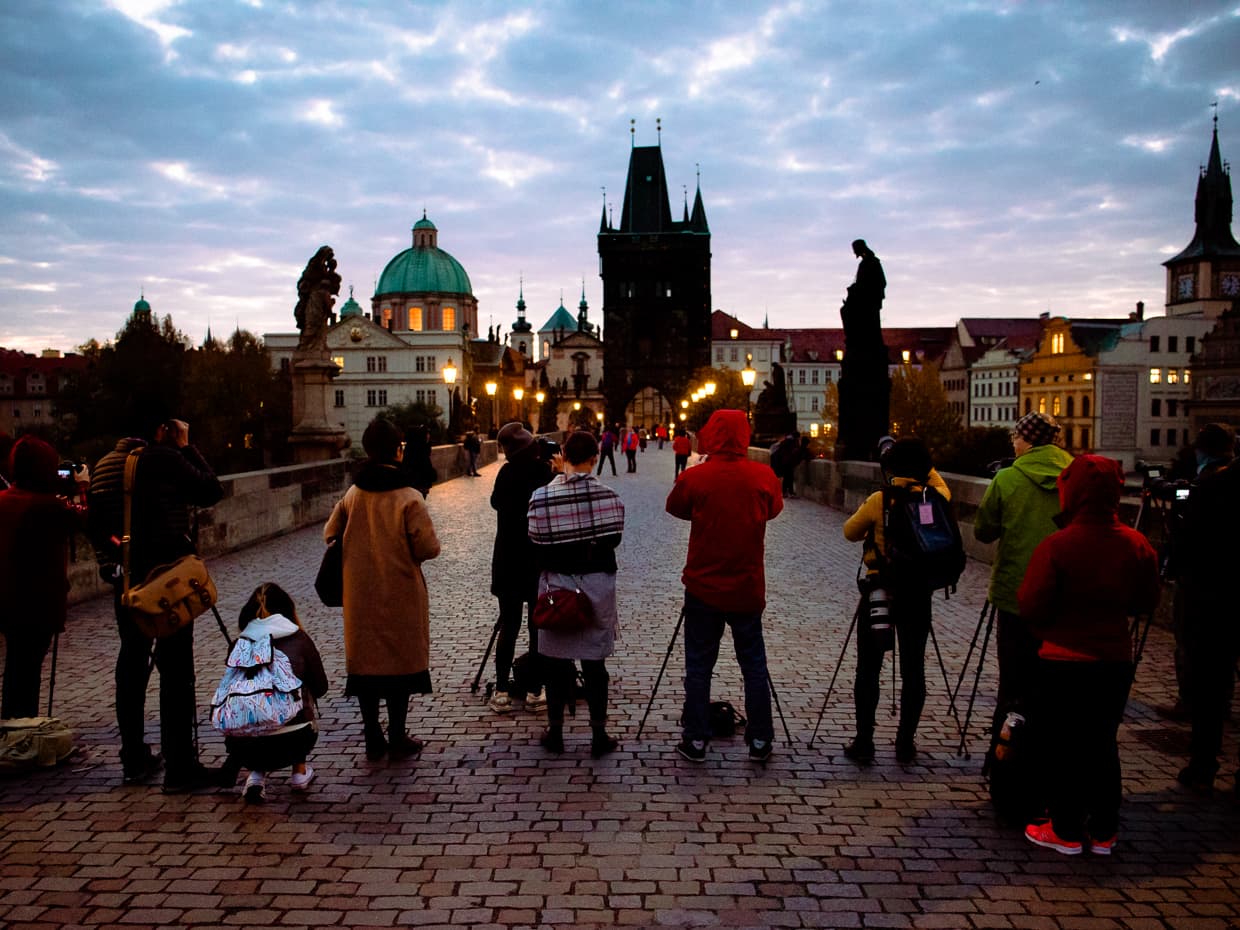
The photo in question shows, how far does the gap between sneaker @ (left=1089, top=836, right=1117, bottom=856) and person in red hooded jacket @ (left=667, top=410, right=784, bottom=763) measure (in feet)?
5.17

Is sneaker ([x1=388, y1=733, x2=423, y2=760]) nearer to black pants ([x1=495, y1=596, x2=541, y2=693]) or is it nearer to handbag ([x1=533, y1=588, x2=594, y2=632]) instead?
handbag ([x1=533, y1=588, x2=594, y2=632])

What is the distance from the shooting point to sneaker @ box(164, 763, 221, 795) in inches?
196

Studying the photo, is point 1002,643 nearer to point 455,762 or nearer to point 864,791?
point 864,791

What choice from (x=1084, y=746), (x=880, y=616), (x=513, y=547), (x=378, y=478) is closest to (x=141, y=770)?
(x=378, y=478)

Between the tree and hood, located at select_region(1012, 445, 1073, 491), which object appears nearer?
hood, located at select_region(1012, 445, 1073, 491)

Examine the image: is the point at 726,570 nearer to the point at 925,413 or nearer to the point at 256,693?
the point at 256,693

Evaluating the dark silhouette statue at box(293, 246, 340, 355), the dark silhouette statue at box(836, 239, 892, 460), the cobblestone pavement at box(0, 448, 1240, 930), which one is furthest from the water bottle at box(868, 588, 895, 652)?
the dark silhouette statue at box(293, 246, 340, 355)

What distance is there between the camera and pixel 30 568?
5.34m

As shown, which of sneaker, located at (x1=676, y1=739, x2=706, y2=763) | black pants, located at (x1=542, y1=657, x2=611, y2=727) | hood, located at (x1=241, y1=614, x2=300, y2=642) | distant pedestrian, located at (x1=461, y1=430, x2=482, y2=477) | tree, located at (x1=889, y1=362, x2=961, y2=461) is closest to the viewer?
hood, located at (x1=241, y1=614, x2=300, y2=642)

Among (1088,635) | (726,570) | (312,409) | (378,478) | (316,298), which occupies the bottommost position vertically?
(1088,635)

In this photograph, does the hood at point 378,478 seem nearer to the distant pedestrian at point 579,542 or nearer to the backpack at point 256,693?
the distant pedestrian at point 579,542

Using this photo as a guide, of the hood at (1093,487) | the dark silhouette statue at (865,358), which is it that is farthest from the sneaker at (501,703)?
the dark silhouette statue at (865,358)

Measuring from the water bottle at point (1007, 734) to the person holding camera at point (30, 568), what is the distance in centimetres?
462

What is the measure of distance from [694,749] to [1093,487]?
232cm
